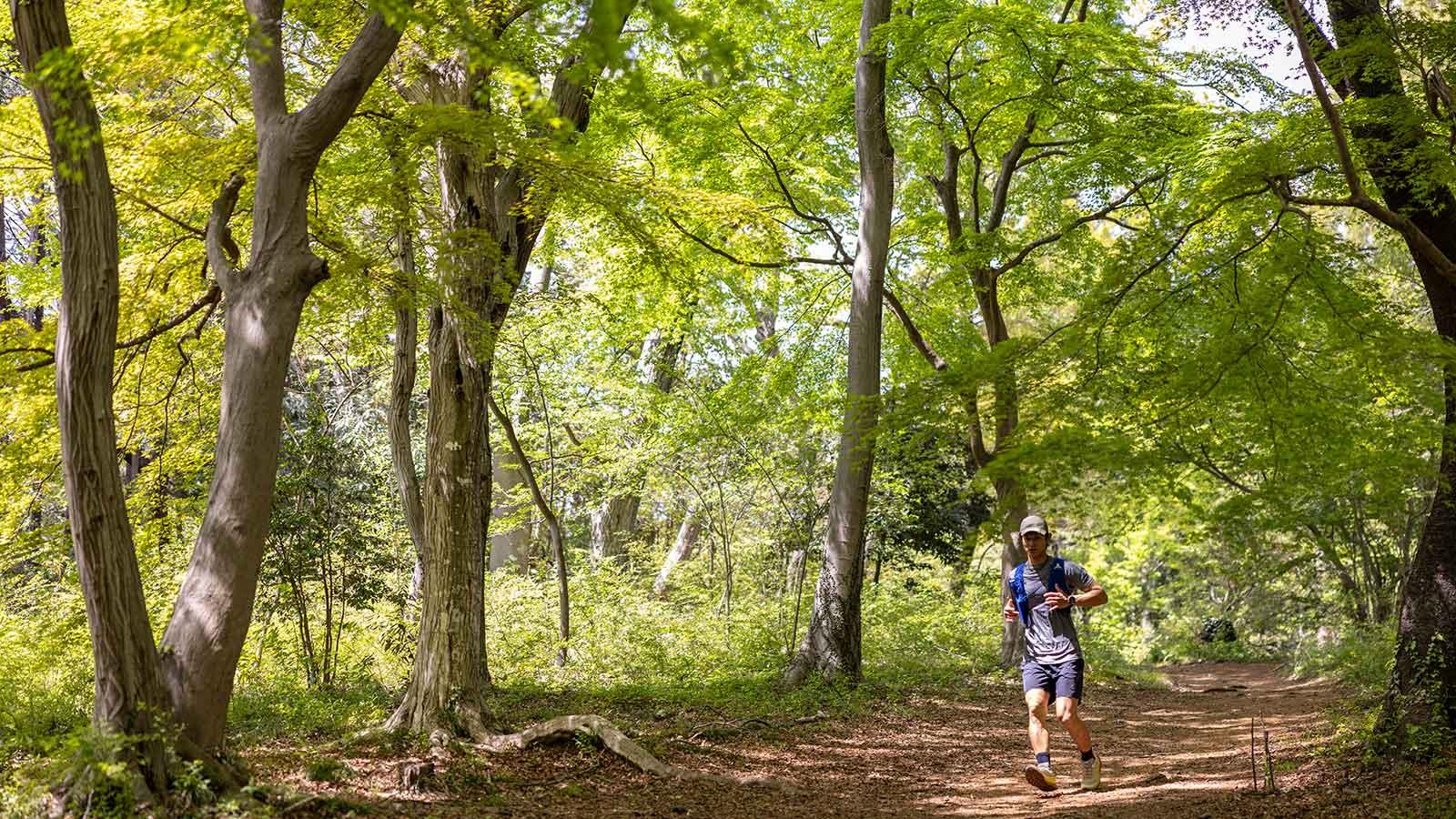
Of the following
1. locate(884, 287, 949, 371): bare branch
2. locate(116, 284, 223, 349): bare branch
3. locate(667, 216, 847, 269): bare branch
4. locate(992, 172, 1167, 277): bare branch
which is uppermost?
locate(992, 172, 1167, 277): bare branch

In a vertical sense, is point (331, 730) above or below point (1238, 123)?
below

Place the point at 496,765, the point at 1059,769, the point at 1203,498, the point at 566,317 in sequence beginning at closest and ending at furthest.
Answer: the point at 496,765 → the point at 1059,769 → the point at 566,317 → the point at 1203,498

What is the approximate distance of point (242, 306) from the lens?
17.2 feet

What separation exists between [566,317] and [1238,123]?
898 centimetres

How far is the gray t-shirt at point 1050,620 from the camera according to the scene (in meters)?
6.31

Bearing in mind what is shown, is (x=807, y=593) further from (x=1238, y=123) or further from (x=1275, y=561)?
(x=1275, y=561)

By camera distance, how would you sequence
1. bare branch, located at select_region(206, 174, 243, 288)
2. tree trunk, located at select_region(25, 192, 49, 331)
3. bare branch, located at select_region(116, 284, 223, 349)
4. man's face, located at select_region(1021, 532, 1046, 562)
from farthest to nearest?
tree trunk, located at select_region(25, 192, 49, 331) < bare branch, located at select_region(116, 284, 223, 349) < man's face, located at select_region(1021, 532, 1046, 562) < bare branch, located at select_region(206, 174, 243, 288)

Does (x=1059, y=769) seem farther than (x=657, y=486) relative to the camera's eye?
No

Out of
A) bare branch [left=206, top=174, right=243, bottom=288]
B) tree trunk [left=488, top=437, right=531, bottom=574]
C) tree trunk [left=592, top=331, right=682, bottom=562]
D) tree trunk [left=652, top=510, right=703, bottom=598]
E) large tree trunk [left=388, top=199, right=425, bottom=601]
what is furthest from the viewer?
tree trunk [left=488, top=437, right=531, bottom=574]

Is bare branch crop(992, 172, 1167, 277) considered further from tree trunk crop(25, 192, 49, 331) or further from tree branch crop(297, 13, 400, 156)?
tree trunk crop(25, 192, 49, 331)

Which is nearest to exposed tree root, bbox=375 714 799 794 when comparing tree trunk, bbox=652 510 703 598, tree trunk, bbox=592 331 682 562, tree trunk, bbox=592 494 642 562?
tree trunk, bbox=652 510 703 598

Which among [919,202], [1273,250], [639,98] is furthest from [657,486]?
[639,98]

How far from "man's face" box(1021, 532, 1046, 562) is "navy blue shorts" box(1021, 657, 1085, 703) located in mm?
658

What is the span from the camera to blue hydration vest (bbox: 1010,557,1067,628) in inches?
250
